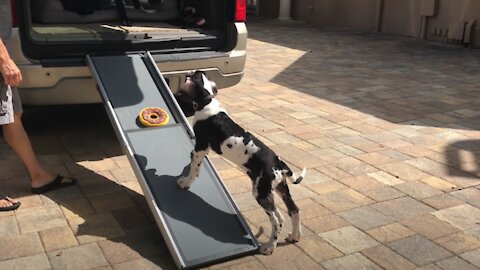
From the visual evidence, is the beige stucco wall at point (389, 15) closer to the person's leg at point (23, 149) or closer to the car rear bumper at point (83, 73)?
the car rear bumper at point (83, 73)

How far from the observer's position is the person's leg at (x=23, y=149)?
3.80 meters

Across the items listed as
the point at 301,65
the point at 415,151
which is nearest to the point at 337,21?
the point at 301,65

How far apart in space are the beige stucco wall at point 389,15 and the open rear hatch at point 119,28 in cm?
757

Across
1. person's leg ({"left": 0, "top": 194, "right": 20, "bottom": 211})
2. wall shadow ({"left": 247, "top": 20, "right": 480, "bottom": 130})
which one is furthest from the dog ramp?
wall shadow ({"left": 247, "top": 20, "right": 480, "bottom": 130})

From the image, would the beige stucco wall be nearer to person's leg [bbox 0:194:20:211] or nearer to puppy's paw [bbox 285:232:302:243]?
puppy's paw [bbox 285:232:302:243]

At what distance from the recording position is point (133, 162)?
3.61m

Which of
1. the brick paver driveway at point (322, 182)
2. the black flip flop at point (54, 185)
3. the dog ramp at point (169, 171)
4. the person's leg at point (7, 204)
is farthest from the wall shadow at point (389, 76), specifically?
the person's leg at point (7, 204)

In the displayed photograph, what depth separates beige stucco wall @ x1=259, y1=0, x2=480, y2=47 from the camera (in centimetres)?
1147

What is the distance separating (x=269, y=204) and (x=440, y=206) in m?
1.50

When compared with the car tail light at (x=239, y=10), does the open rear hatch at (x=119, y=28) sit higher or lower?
lower

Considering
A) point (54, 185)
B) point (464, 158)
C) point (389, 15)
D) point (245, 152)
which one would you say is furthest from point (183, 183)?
point (389, 15)

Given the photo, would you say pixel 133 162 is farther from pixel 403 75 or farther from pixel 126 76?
pixel 403 75

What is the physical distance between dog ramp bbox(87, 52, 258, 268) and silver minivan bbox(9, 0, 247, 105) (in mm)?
178

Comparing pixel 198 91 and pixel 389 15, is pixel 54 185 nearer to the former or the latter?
pixel 198 91
